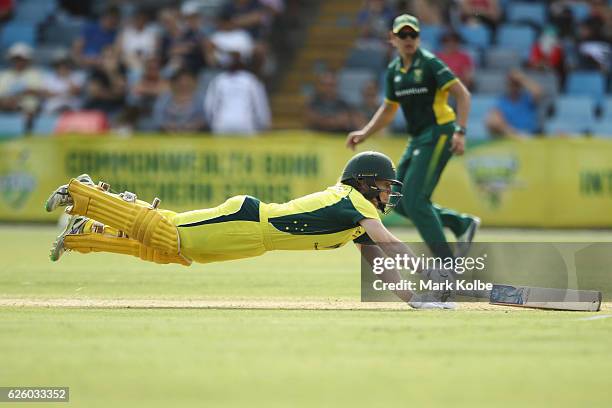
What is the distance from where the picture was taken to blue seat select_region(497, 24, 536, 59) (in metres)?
22.0

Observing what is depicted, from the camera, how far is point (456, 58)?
2050 cm

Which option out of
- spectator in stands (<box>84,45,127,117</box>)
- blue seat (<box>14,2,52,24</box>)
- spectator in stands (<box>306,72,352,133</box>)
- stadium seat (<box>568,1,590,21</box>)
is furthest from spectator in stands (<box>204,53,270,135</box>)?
blue seat (<box>14,2,52,24</box>)

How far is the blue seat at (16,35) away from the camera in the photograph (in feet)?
81.5

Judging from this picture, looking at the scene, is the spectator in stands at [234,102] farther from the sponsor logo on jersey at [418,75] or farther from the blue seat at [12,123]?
the sponsor logo on jersey at [418,75]

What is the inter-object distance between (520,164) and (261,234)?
34.9 ft

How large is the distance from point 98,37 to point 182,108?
390 cm

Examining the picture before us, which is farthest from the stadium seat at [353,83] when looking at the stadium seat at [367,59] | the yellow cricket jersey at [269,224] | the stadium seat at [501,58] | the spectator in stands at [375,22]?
the yellow cricket jersey at [269,224]

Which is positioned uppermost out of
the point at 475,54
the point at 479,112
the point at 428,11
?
the point at 428,11

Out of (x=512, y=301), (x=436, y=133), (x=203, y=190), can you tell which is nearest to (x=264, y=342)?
(x=512, y=301)

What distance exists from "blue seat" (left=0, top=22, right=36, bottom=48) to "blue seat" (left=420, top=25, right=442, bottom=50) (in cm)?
803

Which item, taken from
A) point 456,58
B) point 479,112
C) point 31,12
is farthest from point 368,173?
point 31,12

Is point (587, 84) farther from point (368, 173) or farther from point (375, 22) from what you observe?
point (368, 173)

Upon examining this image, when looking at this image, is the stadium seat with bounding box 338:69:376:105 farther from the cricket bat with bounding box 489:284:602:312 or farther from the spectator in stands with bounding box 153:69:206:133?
the cricket bat with bounding box 489:284:602:312

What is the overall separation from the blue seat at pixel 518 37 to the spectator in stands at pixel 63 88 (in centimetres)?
770
